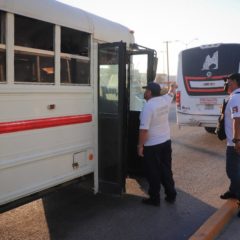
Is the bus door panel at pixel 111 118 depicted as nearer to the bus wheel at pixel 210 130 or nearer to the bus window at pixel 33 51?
the bus window at pixel 33 51

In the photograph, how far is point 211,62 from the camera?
Result: 11211mm

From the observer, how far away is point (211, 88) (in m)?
11.2

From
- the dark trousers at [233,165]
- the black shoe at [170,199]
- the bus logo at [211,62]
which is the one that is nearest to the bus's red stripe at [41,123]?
the black shoe at [170,199]

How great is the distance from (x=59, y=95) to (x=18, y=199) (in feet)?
4.06

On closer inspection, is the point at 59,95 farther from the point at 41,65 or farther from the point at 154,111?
the point at 154,111

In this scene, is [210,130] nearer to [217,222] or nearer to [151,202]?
[151,202]

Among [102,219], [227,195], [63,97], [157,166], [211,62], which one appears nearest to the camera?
[63,97]

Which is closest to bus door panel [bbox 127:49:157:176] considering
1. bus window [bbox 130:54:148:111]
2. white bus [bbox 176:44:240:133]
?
bus window [bbox 130:54:148:111]

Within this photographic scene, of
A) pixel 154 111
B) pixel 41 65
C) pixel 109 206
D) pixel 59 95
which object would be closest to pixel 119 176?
pixel 109 206

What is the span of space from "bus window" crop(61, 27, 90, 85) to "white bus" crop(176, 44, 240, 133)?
6.41 metres

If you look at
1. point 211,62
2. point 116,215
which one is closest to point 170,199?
point 116,215

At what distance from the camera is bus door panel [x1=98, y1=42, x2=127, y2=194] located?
5.47m

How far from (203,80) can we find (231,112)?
6.15 m

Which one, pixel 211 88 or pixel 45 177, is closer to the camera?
pixel 45 177
